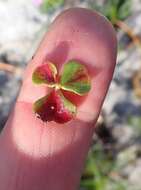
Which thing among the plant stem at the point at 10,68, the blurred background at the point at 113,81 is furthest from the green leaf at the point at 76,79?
the plant stem at the point at 10,68

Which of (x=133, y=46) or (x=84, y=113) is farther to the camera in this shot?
(x=133, y=46)

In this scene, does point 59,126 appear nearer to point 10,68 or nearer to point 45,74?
point 45,74

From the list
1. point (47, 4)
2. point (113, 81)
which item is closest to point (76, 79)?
point (113, 81)

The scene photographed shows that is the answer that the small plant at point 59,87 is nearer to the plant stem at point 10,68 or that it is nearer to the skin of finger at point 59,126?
the skin of finger at point 59,126

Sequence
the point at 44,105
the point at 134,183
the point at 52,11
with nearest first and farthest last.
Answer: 1. the point at 44,105
2. the point at 134,183
3. the point at 52,11

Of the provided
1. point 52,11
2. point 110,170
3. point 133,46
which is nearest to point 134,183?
point 110,170

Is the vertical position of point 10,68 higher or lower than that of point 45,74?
lower

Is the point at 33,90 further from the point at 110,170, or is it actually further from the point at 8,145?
the point at 110,170
